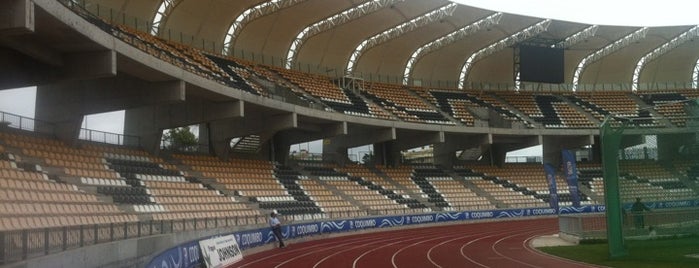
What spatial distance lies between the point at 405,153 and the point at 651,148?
29363 mm

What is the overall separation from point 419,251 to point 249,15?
20137mm

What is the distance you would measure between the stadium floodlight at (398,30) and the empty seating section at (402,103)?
2359 millimetres

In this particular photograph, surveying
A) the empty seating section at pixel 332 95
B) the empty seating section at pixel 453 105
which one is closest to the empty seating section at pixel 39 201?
the empty seating section at pixel 332 95

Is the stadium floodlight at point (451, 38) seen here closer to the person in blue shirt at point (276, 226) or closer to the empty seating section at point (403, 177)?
the empty seating section at point (403, 177)

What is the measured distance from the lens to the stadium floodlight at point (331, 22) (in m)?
37.2

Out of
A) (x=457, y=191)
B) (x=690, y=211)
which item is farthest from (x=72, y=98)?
(x=457, y=191)

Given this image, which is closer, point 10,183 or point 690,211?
point 10,183

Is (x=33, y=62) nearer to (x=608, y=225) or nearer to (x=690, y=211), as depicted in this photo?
(x=608, y=225)

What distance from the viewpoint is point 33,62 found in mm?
19312

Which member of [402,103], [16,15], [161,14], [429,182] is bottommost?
[429,182]

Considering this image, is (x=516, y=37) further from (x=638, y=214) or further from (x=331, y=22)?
(x=638, y=214)

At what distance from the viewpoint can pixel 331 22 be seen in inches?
1545

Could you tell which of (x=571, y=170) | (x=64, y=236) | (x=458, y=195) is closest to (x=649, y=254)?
(x=571, y=170)

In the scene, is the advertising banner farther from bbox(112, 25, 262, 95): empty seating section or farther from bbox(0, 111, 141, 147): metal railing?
bbox(0, 111, 141, 147): metal railing
